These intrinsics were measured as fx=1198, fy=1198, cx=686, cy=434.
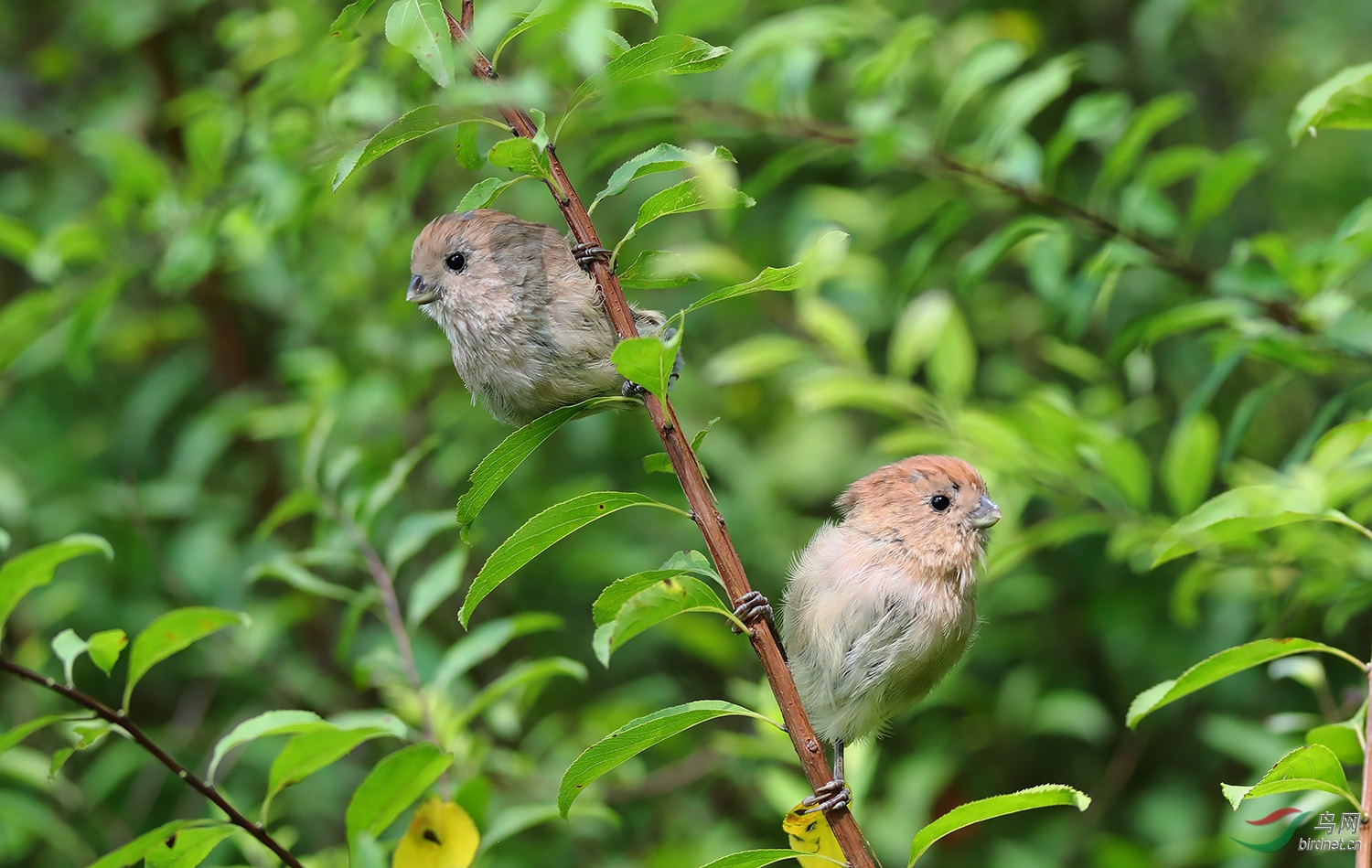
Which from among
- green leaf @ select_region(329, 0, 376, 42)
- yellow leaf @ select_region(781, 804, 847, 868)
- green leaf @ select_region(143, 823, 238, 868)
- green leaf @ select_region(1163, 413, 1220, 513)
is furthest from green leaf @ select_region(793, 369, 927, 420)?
green leaf @ select_region(143, 823, 238, 868)

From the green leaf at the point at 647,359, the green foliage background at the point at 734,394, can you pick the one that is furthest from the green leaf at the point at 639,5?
the green foliage background at the point at 734,394

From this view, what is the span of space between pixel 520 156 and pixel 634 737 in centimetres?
80

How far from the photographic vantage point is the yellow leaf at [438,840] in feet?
6.61

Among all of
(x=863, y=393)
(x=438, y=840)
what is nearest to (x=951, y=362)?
(x=863, y=393)

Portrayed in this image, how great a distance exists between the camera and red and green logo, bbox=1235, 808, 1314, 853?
2.29 meters

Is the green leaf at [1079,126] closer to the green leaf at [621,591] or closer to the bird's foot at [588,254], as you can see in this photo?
the bird's foot at [588,254]

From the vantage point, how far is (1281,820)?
267cm

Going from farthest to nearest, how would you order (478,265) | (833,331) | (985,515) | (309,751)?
(833,331) < (985,515) < (478,265) < (309,751)

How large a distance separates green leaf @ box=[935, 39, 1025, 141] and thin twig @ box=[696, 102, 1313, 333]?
0.10 metres

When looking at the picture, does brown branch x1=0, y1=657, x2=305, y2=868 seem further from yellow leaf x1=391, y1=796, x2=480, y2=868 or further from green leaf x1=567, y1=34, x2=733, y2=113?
green leaf x1=567, y1=34, x2=733, y2=113

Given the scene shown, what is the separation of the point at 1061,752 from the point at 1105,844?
49.8 inches

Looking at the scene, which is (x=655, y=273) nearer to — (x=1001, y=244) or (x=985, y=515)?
(x=985, y=515)

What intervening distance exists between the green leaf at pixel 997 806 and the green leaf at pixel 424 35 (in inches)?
46.2

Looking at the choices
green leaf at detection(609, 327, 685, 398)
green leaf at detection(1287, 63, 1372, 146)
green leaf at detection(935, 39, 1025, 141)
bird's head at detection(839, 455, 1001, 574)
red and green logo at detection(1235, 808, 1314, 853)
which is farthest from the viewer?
green leaf at detection(935, 39, 1025, 141)
